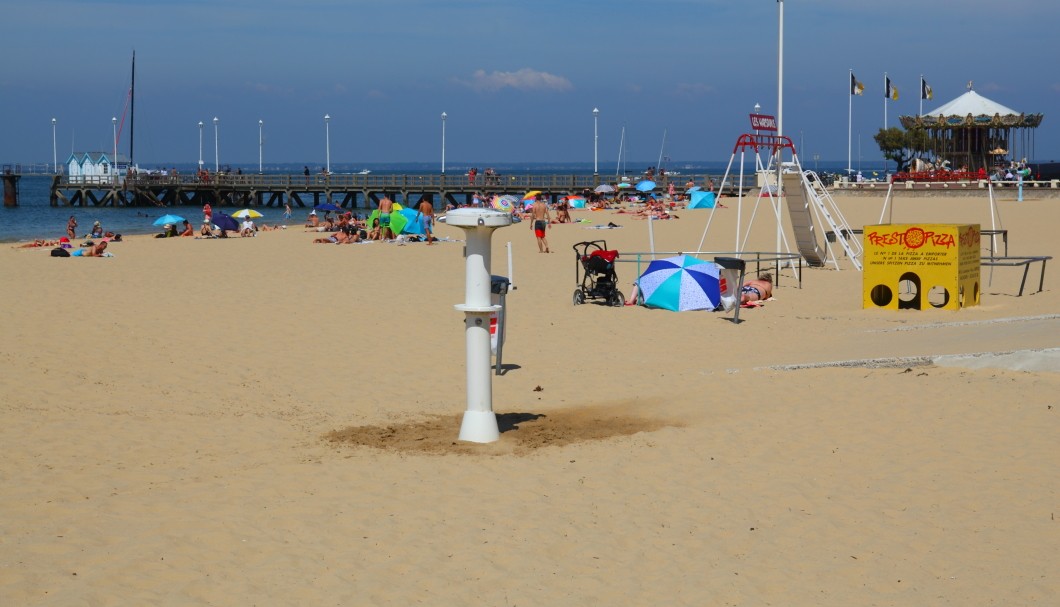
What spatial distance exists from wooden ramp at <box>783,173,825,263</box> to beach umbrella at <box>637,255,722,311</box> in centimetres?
550

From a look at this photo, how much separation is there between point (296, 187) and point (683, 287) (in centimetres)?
5182

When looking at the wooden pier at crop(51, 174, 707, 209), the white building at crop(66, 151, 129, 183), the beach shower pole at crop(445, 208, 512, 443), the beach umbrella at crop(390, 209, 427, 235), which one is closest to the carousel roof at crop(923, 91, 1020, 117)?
the wooden pier at crop(51, 174, 707, 209)

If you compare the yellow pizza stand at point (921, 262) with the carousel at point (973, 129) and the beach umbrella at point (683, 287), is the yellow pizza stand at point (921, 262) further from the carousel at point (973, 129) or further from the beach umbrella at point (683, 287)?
A: the carousel at point (973, 129)

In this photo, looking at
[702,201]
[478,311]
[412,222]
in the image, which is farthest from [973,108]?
[478,311]

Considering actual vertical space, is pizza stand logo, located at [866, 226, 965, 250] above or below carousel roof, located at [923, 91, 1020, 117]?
below

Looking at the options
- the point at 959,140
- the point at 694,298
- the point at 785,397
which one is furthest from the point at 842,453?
the point at 959,140

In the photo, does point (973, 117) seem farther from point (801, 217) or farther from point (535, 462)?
point (535, 462)

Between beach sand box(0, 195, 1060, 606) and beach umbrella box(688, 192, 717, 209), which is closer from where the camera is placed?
beach sand box(0, 195, 1060, 606)

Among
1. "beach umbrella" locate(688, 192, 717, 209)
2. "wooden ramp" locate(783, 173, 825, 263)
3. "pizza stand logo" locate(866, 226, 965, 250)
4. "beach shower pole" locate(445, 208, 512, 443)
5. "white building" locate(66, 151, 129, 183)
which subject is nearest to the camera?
"beach shower pole" locate(445, 208, 512, 443)

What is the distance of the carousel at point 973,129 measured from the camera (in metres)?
44.9

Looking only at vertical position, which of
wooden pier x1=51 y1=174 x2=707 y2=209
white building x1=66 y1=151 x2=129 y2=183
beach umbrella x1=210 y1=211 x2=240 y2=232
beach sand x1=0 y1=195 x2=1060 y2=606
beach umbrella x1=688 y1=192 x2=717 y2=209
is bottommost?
beach sand x1=0 y1=195 x2=1060 y2=606

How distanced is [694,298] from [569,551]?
31.3 feet

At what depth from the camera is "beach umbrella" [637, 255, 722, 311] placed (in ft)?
48.1

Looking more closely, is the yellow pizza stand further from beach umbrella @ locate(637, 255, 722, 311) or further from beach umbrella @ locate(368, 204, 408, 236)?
beach umbrella @ locate(368, 204, 408, 236)
